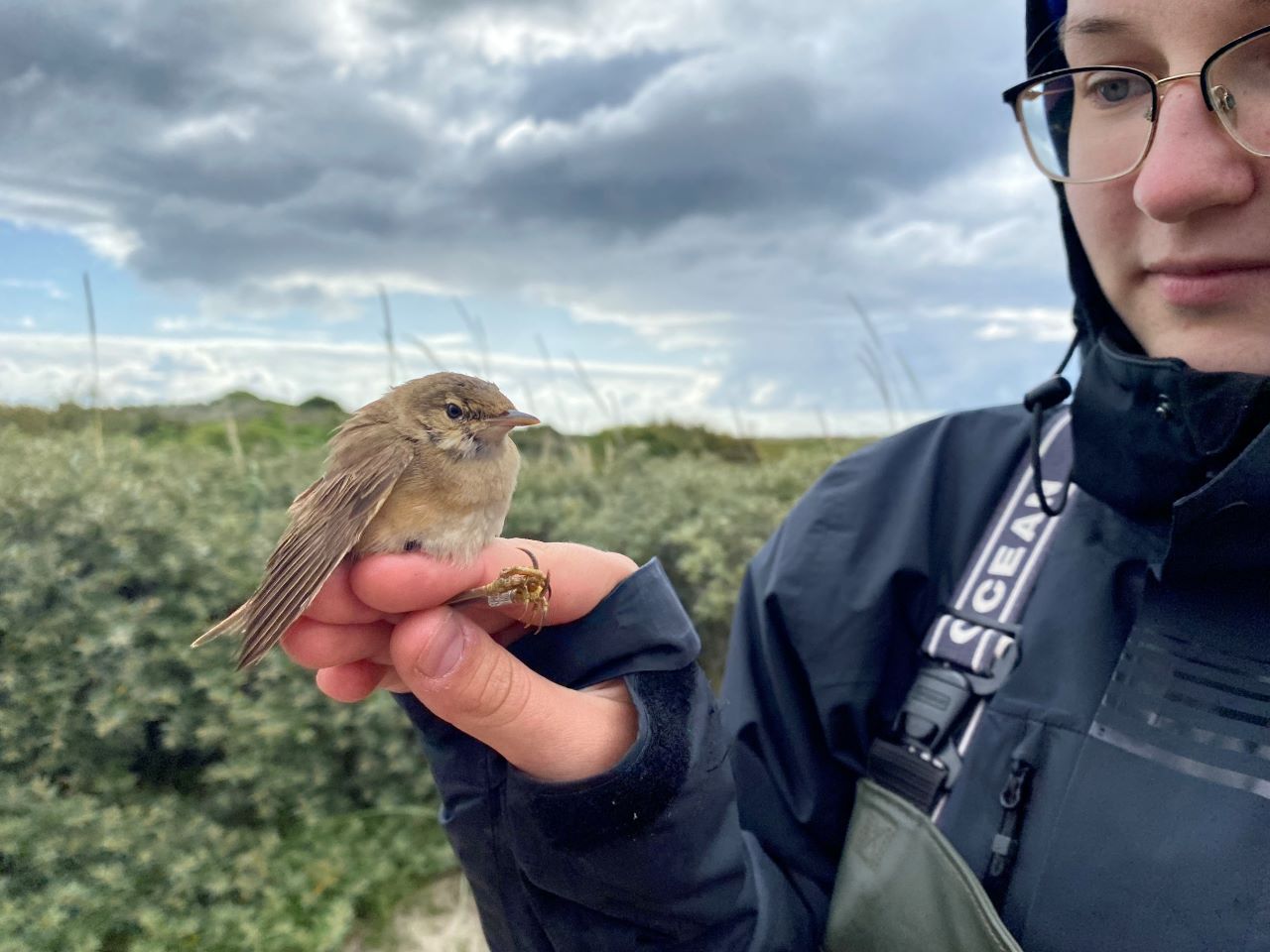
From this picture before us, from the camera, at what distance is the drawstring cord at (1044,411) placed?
7.77 feet

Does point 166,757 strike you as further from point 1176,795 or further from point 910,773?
point 1176,795

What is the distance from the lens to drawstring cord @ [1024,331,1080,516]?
237 cm

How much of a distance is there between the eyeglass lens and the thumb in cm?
177

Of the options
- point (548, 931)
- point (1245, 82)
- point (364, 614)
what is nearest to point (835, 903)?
point (548, 931)

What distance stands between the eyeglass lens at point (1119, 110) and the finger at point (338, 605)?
197 cm

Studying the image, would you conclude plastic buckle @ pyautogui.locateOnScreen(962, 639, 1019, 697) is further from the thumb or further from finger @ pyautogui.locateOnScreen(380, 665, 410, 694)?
finger @ pyautogui.locateOnScreen(380, 665, 410, 694)

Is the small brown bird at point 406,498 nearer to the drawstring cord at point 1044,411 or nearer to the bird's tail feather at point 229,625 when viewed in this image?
the bird's tail feather at point 229,625

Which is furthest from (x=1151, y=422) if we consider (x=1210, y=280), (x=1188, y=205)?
(x=1188, y=205)

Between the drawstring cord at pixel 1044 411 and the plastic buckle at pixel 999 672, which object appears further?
the drawstring cord at pixel 1044 411

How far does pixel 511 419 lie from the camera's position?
Answer: 255 cm

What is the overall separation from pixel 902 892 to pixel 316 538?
5.08ft

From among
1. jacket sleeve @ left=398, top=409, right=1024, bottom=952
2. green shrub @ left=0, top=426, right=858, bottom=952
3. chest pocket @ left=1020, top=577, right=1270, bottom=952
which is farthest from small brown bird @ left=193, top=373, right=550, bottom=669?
green shrub @ left=0, top=426, right=858, bottom=952

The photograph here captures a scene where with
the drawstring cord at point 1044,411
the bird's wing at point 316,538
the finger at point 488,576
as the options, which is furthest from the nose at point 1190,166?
the bird's wing at point 316,538

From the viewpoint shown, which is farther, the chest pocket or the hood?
the hood
